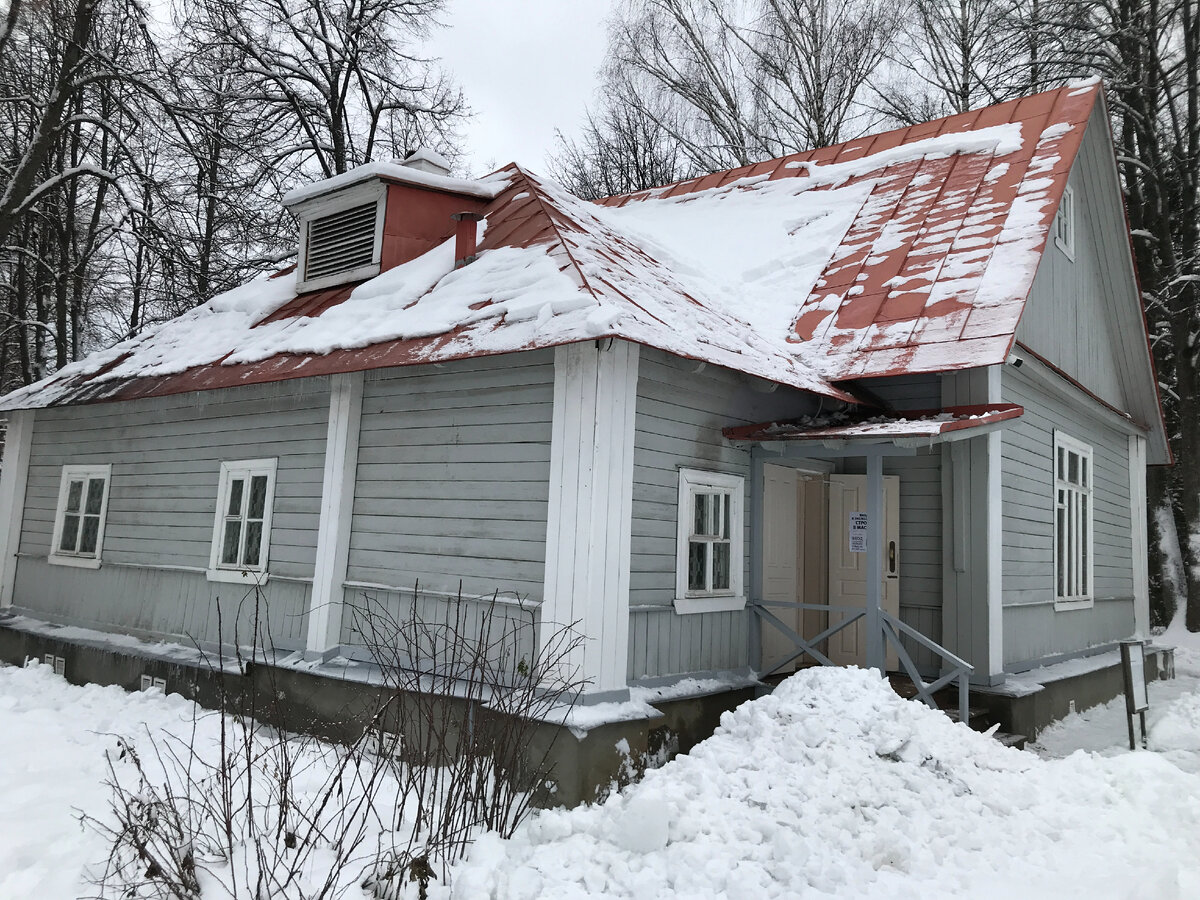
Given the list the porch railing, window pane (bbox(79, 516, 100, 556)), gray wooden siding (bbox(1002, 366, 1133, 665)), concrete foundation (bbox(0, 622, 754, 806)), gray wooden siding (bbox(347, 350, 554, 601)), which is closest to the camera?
concrete foundation (bbox(0, 622, 754, 806))

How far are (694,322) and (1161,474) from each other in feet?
42.8

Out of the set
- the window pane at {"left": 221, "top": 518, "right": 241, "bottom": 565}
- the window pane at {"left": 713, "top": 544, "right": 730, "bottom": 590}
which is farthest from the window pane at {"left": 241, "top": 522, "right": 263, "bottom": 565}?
the window pane at {"left": 713, "top": 544, "right": 730, "bottom": 590}

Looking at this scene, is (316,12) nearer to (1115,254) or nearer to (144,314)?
(144,314)

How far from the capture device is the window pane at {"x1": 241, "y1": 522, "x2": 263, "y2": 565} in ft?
27.3

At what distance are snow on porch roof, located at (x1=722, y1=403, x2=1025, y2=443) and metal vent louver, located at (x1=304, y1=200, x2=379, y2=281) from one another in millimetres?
4115

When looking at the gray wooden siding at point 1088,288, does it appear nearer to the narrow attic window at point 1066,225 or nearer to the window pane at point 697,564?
the narrow attic window at point 1066,225

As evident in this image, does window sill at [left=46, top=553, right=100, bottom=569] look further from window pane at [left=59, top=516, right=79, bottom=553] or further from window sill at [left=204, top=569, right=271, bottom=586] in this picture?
window sill at [left=204, top=569, right=271, bottom=586]

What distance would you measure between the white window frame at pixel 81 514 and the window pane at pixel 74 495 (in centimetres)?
3

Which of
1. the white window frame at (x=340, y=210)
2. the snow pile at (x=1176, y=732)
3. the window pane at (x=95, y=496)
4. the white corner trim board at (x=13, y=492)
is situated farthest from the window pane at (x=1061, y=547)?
the white corner trim board at (x=13, y=492)

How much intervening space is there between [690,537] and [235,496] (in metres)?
4.66

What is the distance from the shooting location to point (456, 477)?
6711 millimetres

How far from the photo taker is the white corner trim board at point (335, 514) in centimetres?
729

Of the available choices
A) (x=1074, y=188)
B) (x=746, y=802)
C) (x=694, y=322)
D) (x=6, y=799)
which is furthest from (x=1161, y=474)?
(x=6, y=799)

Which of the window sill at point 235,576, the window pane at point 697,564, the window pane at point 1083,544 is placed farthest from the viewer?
the window pane at point 1083,544
